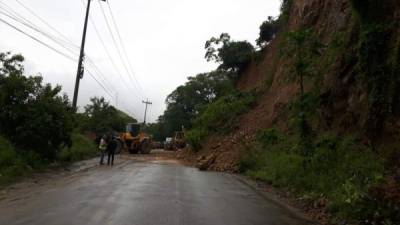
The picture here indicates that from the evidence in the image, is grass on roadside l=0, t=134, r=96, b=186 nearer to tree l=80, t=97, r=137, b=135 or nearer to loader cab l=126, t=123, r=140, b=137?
loader cab l=126, t=123, r=140, b=137

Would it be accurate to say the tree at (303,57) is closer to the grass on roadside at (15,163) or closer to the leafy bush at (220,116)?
the grass on roadside at (15,163)

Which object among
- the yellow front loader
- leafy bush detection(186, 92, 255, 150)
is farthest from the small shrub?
the yellow front loader

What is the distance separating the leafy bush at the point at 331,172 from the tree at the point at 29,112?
9872 millimetres

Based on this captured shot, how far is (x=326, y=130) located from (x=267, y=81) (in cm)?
1859

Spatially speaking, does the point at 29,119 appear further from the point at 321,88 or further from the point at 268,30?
the point at 268,30

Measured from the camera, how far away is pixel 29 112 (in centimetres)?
2405

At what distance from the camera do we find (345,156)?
16984 mm

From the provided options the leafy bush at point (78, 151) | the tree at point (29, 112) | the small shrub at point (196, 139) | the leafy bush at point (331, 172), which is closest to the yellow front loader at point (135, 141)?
the leafy bush at point (78, 151)

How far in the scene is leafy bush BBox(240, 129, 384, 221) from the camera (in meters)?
12.7

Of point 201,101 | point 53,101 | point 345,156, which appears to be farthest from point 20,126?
point 201,101

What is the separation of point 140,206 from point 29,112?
13.7m

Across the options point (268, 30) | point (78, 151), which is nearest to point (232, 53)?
point (268, 30)

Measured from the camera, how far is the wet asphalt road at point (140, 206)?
10516 mm

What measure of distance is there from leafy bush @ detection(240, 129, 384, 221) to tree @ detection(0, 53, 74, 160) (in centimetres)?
987
